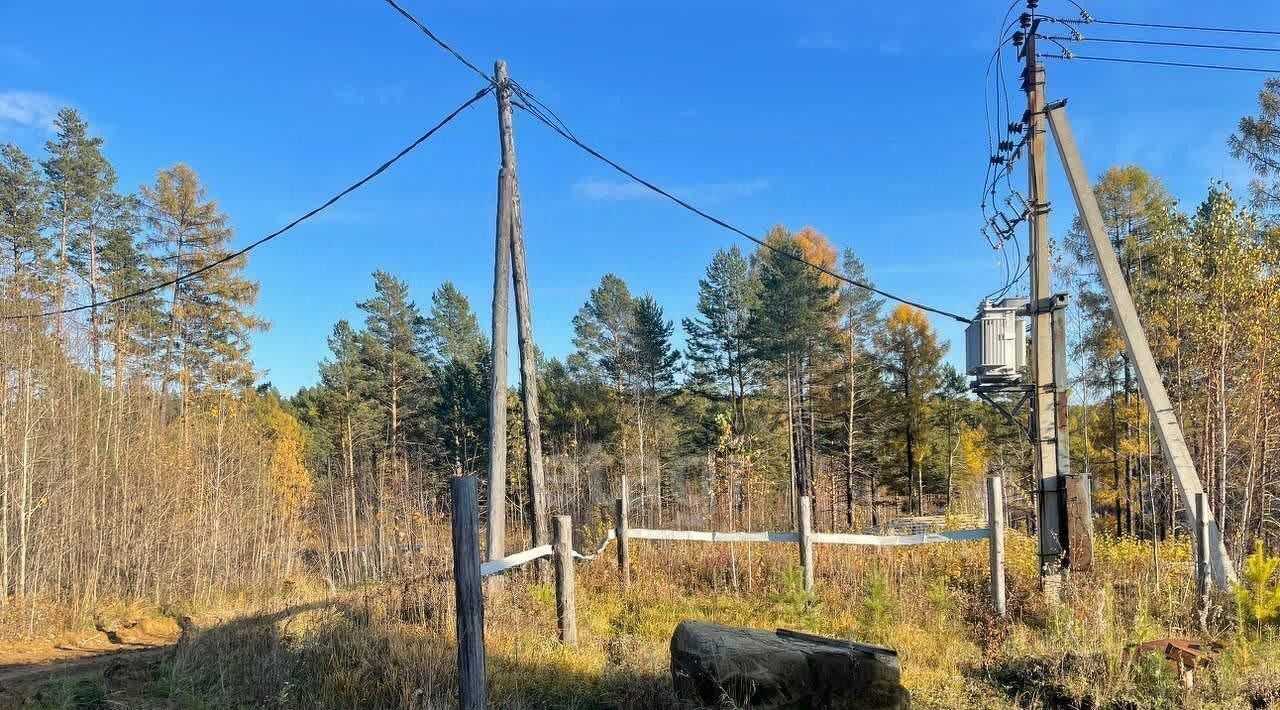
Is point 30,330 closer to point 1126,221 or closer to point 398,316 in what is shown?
point 398,316

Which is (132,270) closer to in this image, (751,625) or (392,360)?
(392,360)

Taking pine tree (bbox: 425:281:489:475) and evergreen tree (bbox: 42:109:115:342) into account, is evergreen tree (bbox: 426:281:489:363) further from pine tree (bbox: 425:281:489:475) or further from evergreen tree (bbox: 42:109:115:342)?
evergreen tree (bbox: 42:109:115:342)

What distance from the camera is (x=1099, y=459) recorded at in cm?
2489

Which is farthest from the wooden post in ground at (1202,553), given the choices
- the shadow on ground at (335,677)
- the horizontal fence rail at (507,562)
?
the horizontal fence rail at (507,562)

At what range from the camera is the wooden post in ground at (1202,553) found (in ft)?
20.2

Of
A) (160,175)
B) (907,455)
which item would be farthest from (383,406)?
(907,455)

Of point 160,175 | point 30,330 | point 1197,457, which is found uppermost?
point 160,175

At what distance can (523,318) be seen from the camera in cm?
750

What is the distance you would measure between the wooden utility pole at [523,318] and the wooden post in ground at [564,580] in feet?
4.63

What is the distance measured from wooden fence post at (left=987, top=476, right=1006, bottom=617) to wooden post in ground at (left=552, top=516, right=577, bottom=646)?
3.97m

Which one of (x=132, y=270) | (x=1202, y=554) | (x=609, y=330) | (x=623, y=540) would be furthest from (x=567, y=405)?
(x=1202, y=554)

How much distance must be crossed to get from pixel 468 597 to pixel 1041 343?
614 cm

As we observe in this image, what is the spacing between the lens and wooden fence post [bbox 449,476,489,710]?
3.78 metres

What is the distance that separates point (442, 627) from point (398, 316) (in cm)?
2769
